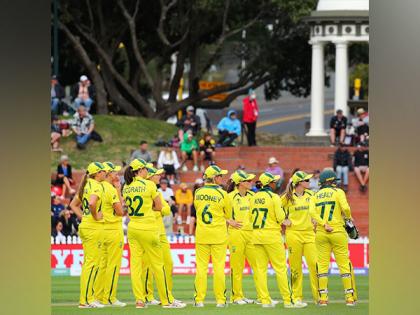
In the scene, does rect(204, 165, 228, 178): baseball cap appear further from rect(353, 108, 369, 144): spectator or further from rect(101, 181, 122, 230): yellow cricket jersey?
rect(353, 108, 369, 144): spectator

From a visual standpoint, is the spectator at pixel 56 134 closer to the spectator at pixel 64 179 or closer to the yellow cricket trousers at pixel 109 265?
the spectator at pixel 64 179

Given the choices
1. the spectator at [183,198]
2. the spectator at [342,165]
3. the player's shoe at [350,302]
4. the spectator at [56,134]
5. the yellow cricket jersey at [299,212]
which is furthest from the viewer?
the spectator at [56,134]

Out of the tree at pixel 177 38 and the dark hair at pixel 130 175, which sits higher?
the tree at pixel 177 38

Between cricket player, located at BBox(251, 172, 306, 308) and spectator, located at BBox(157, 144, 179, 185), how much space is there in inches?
506

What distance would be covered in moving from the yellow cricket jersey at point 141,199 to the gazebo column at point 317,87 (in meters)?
20.6

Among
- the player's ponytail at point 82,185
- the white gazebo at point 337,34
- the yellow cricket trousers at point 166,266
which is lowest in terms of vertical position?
the yellow cricket trousers at point 166,266

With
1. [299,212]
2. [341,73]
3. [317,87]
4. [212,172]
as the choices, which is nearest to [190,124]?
[317,87]

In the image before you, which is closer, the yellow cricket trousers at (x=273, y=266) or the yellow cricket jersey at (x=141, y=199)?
the yellow cricket jersey at (x=141, y=199)

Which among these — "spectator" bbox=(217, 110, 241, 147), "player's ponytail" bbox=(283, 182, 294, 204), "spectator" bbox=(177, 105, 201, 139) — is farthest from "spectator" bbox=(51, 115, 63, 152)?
"player's ponytail" bbox=(283, 182, 294, 204)

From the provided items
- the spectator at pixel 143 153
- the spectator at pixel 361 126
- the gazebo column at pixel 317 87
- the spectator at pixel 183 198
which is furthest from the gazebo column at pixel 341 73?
the spectator at pixel 183 198

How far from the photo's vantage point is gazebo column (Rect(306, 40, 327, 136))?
37.1 metres

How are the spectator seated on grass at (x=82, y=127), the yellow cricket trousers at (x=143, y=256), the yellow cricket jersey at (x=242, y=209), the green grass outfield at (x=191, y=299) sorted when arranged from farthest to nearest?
the spectator seated on grass at (x=82, y=127)
the yellow cricket jersey at (x=242, y=209)
the green grass outfield at (x=191, y=299)
the yellow cricket trousers at (x=143, y=256)

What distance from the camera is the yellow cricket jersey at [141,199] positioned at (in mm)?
16891
